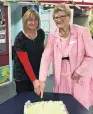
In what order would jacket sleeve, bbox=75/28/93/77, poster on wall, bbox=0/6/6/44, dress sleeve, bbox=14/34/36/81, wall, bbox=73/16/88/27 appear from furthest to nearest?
wall, bbox=73/16/88/27 → poster on wall, bbox=0/6/6/44 → dress sleeve, bbox=14/34/36/81 → jacket sleeve, bbox=75/28/93/77

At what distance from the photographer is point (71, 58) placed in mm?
2000

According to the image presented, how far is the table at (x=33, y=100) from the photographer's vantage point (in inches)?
65.1

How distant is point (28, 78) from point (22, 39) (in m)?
0.39

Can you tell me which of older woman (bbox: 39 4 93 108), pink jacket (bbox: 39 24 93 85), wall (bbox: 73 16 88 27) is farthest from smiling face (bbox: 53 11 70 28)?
wall (bbox: 73 16 88 27)

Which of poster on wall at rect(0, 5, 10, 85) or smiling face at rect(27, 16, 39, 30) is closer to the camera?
smiling face at rect(27, 16, 39, 30)

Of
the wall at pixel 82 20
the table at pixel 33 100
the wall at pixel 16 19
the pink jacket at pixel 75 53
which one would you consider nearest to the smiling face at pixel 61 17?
the pink jacket at pixel 75 53

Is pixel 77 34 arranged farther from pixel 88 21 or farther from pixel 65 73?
pixel 88 21

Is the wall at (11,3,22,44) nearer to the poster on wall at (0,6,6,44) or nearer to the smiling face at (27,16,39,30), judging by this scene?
the poster on wall at (0,6,6,44)

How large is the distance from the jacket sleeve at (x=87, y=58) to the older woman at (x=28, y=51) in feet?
1.33

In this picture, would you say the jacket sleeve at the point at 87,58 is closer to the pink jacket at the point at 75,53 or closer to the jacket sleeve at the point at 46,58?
the pink jacket at the point at 75,53

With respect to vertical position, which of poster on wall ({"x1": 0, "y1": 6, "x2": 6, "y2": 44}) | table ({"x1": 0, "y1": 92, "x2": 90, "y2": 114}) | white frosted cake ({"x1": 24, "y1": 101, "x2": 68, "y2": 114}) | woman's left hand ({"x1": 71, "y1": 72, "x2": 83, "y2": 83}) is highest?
poster on wall ({"x1": 0, "y1": 6, "x2": 6, "y2": 44})

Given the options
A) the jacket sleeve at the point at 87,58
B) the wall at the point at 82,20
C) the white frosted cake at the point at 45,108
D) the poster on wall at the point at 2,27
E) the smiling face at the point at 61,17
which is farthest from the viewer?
the wall at the point at 82,20

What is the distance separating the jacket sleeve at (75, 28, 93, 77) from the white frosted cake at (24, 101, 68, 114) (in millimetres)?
436

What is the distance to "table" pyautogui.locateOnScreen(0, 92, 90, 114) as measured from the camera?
1652 mm
